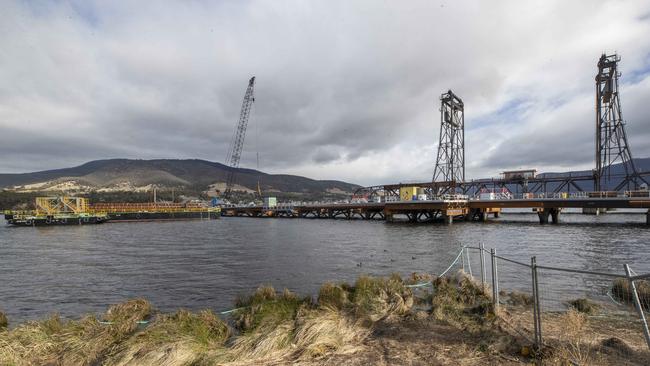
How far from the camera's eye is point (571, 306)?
416 inches

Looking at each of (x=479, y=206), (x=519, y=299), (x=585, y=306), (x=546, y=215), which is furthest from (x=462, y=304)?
(x=479, y=206)

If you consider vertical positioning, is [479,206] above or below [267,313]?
above

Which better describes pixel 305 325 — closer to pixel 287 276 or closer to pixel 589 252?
pixel 287 276

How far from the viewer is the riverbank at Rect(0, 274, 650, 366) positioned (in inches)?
258

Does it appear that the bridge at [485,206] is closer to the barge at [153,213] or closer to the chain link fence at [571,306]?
the barge at [153,213]

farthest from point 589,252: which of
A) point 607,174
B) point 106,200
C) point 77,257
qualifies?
point 106,200

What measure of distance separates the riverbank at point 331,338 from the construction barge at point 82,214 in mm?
81511

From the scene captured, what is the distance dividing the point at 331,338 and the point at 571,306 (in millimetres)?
8157

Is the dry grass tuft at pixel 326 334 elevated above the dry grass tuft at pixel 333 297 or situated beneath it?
elevated above

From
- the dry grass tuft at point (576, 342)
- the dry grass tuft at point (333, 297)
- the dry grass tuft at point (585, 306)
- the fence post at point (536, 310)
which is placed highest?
the fence post at point (536, 310)

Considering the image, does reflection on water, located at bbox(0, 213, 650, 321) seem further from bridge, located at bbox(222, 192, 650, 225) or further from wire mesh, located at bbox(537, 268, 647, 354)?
bridge, located at bbox(222, 192, 650, 225)

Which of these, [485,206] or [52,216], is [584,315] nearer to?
[485,206]

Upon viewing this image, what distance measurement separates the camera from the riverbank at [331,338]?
258 inches

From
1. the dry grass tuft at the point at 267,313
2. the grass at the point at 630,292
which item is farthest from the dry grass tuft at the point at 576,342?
the dry grass tuft at the point at 267,313
